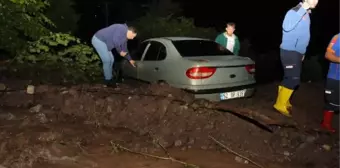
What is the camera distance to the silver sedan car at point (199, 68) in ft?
25.9

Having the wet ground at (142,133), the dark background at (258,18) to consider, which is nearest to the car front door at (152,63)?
the wet ground at (142,133)

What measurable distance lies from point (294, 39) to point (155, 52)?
299cm

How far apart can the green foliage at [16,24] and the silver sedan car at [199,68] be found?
251 centimetres

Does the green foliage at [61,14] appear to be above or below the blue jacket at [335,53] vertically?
above

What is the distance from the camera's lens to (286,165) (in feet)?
17.7

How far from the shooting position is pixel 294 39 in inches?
280

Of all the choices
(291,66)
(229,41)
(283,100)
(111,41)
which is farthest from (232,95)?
(111,41)

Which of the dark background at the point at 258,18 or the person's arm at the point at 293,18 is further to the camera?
the dark background at the point at 258,18

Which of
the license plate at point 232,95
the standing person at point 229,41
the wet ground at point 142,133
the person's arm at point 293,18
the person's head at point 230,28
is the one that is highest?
the person's arm at point 293,18

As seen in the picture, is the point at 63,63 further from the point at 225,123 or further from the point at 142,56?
the point at 225,123

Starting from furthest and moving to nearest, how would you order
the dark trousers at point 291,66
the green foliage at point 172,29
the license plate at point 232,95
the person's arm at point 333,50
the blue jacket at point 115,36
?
the green foliage at point 172,29
the blue jacket at point 115,36
the license plate at point 232,95
the dark trousers at point 291,66
the person's arm at point 333,50

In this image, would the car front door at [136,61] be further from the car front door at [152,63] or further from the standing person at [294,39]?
the standing person at [294,39]

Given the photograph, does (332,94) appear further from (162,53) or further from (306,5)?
(162,53)

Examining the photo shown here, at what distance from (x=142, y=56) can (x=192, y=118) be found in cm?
340
